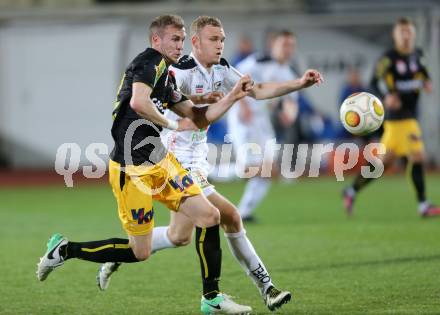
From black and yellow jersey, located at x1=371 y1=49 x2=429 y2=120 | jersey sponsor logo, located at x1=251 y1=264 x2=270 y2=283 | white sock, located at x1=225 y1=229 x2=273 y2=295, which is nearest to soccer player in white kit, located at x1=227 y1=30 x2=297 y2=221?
black and yellow jersey, located at x1=371 y1=49 x2=429 y2=120

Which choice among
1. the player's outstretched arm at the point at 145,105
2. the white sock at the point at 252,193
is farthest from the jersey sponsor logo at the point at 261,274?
the white sock at the point at 252,193

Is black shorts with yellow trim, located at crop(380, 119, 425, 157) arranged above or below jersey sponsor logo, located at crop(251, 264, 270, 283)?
above

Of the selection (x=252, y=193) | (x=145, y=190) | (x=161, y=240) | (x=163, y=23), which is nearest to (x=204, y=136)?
(x=161, y=240)

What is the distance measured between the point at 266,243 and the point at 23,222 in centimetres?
416

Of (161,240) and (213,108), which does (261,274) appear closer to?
(161,240)

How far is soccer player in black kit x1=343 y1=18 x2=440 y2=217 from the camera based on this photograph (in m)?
12.1

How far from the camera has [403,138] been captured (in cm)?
1211

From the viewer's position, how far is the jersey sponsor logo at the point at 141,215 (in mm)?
6461

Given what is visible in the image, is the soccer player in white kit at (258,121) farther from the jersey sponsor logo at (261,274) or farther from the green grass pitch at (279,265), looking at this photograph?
the jersey sponsor logo at (261,274)

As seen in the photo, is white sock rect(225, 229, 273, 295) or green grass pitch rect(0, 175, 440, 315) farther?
green grass pitch rect(0, 175, 440, 315)

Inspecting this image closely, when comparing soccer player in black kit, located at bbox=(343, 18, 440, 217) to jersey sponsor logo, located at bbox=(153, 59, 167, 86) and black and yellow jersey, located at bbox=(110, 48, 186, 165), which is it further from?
jersey sponsor logo, located at bbox=(153, 59, 167, 86)

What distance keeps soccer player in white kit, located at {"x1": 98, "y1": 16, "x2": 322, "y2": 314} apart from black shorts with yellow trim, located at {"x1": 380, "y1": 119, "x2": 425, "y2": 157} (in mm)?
5245

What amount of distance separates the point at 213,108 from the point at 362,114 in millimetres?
1631

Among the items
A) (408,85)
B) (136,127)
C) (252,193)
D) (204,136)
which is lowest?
(252,193)
